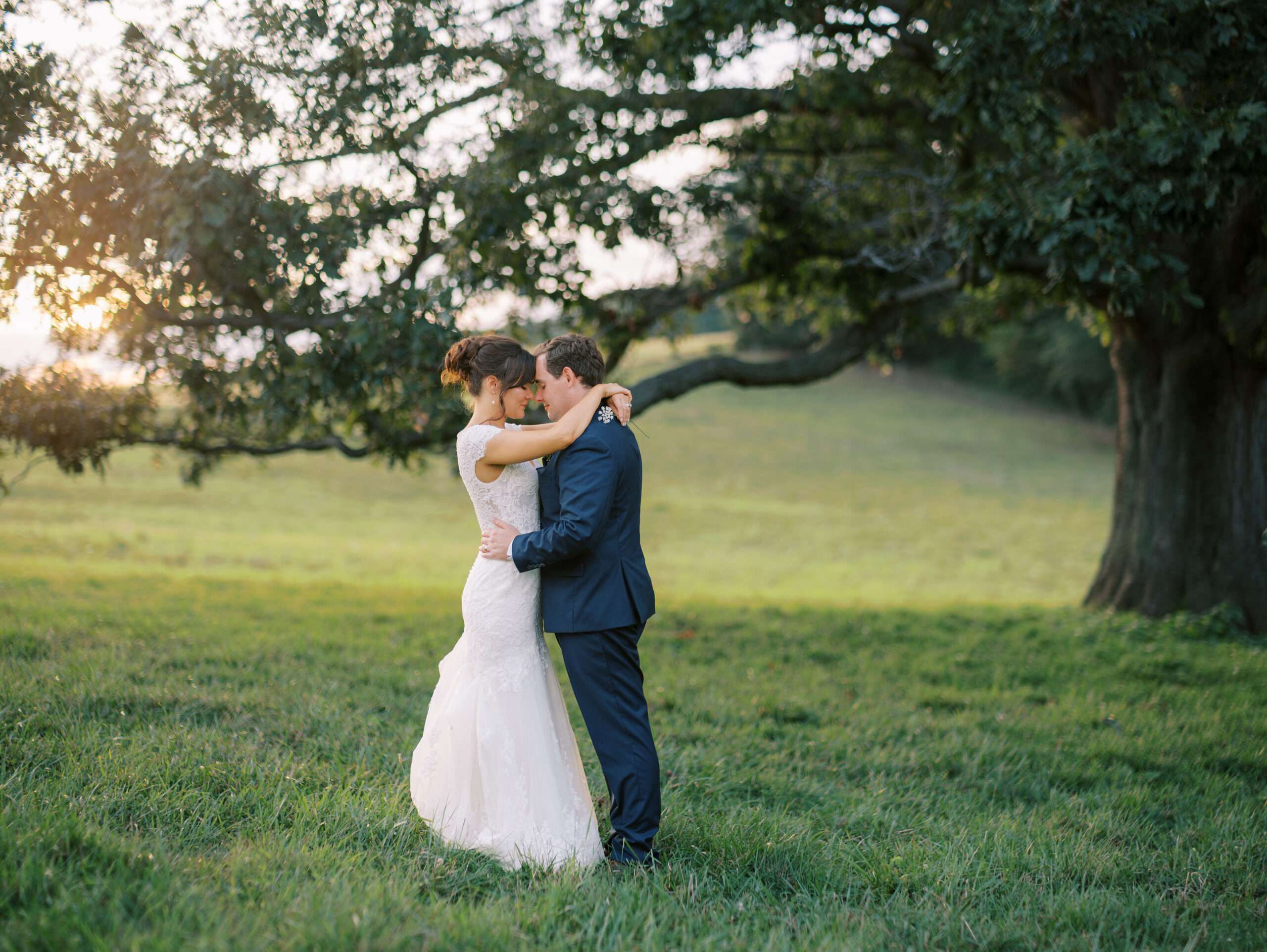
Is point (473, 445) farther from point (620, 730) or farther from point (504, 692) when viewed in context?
point (620, 730)

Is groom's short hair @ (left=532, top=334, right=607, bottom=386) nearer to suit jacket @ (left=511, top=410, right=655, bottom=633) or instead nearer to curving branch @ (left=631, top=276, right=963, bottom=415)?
suit jacket @ (left=511, top=410, right=655, bottom=633)

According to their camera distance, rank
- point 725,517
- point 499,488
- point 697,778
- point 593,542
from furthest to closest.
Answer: point 725,517
point 697,778
point 499,488
point 593,542

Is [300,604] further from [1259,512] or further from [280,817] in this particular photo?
[1259,512]

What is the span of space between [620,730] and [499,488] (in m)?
1.22

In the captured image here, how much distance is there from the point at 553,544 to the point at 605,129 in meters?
7.26

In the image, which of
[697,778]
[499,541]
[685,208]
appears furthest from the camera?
[685,208]

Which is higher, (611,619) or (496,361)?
(496,361)

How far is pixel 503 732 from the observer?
13.7 feet

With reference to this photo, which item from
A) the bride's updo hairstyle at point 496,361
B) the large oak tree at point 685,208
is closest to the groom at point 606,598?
the bride's updo hairstyle at point 496,361

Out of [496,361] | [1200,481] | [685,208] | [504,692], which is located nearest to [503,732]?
[504,692]

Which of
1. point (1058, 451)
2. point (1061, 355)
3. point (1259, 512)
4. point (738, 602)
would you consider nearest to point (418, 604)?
point (738, 602)

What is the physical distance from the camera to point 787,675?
28.7 ft

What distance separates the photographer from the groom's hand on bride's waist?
422 cm

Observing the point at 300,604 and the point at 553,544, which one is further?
the point at 300,604
